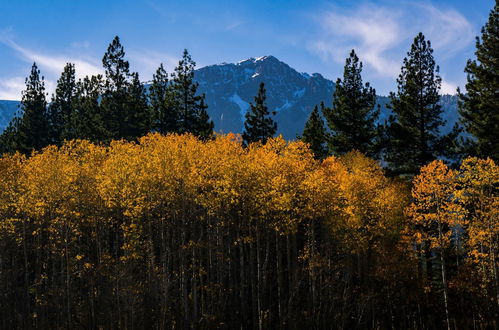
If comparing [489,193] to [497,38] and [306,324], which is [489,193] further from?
[306,324]

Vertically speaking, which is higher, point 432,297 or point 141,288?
point 141,288

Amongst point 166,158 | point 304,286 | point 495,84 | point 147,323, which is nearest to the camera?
point 147,323

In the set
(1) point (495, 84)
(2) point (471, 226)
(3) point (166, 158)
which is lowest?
(2) point (471, 226)

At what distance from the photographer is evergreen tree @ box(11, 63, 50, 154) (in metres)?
62.9

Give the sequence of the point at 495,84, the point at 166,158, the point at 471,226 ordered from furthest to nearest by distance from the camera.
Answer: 1. the point at 495,84
2. the point at 471,226
3. the point at 166,158

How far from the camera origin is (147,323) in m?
24.9

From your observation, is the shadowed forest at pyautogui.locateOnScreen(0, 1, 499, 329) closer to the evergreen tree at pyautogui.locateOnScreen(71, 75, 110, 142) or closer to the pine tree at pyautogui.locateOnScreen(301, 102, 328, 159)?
the pine tree at pyautogui.locateOnScreen(301, 102, 328, 159)

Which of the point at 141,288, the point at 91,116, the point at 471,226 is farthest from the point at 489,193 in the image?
the point at 91,116

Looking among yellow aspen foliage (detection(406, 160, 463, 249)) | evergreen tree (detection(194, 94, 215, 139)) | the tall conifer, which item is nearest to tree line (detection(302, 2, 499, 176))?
yellow aspen foliage (detection(406, 160, 463, 249))

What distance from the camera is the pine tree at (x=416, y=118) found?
41.5 metres

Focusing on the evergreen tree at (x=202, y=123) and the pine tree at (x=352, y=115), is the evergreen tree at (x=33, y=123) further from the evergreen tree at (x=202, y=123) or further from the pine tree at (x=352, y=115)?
the pine tree at (x=352, y=115)

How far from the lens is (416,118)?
42375 millimetres

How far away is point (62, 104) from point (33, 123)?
22.4ft

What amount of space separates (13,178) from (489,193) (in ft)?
117
